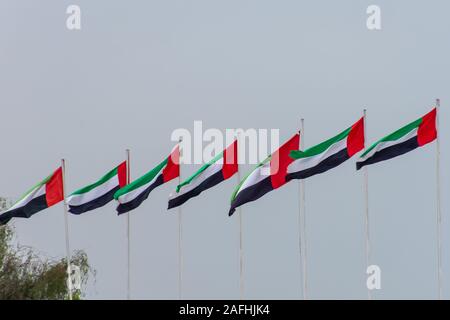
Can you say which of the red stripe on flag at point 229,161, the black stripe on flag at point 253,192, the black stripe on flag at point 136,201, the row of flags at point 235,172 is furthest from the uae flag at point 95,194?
the black stripe on flag at point 253,192

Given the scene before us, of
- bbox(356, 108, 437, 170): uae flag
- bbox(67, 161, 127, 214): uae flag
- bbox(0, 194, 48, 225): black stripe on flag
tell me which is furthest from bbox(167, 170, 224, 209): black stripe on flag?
bbox(356, 108, 437, 170): uae flag

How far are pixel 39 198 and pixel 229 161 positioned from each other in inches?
212

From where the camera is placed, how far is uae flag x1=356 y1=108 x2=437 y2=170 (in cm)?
3881

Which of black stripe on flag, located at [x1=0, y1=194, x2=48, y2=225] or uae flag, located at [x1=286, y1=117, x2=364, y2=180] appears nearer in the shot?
uae flag, located at [x1=286, y1=117, x2=364, y2=180]

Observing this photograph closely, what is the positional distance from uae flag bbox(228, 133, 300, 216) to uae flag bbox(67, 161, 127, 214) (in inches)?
163

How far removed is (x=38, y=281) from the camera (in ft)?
181

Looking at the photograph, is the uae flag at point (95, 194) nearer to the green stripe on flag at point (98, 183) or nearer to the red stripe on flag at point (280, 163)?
the green stripe on flag at point (98, 183)

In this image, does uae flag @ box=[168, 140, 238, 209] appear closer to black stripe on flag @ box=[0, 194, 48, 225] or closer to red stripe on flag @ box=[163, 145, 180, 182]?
red stripe on flag @ box=[163, 145, 180, 182]

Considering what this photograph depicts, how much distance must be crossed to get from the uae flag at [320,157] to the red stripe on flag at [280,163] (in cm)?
17

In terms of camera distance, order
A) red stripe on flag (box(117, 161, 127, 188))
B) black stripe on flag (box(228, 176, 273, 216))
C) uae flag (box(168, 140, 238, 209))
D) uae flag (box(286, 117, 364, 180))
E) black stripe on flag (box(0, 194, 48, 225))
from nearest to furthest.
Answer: black stripe on flag (box(228, 176, 273, 216)), uae flag (box(286, 117, 364, 180)), black stripe on flag (box(0, 194, 48, 225)), uae flag (box(168, 140, 238, 209)), red stripe on flag (box(117, 161, 127, 188))

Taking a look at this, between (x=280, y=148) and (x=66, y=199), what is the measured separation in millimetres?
6744

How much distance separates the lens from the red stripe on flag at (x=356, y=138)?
39094 mm
